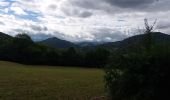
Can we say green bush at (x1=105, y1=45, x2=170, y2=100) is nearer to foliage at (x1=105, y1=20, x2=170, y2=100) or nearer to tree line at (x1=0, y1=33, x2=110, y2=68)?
foliage at (x1=105, y1=20, x2=170, y2=100)

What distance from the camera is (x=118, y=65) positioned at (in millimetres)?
13742

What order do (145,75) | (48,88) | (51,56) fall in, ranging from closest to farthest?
(145,75) < (48,88) < (51,56)

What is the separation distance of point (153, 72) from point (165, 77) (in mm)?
511

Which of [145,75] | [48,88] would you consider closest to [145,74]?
[145,75]

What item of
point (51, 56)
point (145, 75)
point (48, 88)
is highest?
point (51, 56)

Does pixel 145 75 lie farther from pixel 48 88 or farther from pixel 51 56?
pixel 51 56

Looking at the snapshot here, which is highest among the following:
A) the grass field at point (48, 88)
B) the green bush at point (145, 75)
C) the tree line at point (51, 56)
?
the tree line at point (51, 56)

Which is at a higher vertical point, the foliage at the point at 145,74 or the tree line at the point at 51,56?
the tree line at the point at 51,56

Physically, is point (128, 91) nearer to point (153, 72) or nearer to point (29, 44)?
point (153, 72)

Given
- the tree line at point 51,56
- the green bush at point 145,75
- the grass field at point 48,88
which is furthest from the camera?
the tree line at point 51,56

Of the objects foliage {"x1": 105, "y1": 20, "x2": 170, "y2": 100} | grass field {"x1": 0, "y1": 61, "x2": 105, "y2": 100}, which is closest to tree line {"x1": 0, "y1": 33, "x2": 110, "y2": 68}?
grass field {"x1": 0, "y1": 61, "x2": 105, "y2": 100}

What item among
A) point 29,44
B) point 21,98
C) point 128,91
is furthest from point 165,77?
point 29,44

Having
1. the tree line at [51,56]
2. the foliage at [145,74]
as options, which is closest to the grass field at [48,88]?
the foliage at [145,74]

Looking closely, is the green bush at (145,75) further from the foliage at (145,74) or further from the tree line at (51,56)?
the tree line at (51,56)
